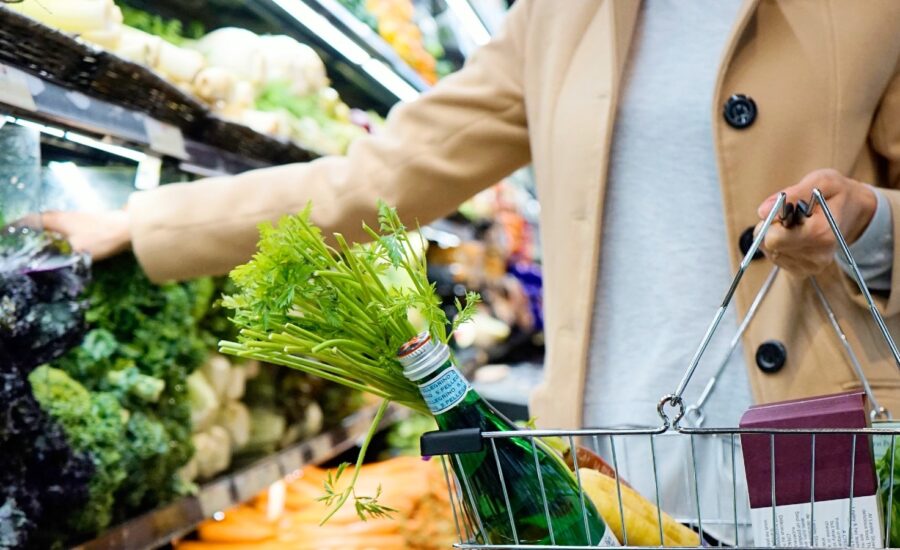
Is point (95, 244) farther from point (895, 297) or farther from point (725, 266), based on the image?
point (895, 297)

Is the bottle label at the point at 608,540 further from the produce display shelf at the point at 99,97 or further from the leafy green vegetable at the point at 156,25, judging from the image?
the leafy green vegetable at the point at 156,25

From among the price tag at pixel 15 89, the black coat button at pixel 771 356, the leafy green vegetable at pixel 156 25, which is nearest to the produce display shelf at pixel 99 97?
the price tag at pixel 15 89

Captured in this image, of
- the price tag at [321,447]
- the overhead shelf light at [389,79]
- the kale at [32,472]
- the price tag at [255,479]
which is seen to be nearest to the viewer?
the kale at [32,472]

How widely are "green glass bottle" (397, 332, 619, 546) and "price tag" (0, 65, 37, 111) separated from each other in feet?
2.25

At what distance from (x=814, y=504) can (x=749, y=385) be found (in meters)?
0.50

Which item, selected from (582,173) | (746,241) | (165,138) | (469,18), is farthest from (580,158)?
(469,18)

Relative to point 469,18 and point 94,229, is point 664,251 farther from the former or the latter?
point 469,18

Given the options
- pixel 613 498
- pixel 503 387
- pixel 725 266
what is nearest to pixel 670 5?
pixel 725 266

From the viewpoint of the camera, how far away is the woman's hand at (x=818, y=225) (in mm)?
878

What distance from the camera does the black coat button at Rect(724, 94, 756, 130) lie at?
4.16ft

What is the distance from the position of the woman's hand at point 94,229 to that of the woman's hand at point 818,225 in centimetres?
90

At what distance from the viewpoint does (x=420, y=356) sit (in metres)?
0.71

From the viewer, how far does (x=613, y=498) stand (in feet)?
2.93

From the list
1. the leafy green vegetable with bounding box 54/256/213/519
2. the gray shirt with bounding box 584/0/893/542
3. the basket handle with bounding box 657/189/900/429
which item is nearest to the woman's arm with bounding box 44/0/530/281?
the leafy green vegetable with bounding box 54/256/213/519
